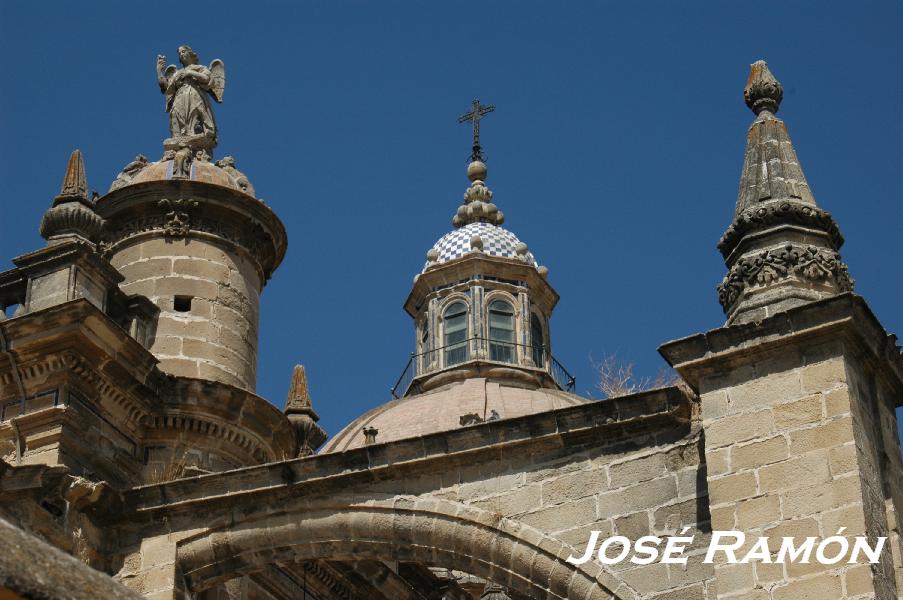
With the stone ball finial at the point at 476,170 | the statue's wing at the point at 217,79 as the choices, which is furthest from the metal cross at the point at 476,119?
the statue's wing at the point at 217,79

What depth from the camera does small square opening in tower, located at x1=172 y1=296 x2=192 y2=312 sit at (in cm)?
1531

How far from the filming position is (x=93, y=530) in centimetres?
1216

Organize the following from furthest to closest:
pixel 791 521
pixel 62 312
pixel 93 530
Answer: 1. pixel 62 312
2. pixel 93 530
3. pixel 791 521

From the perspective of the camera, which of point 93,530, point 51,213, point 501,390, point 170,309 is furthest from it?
point 501,390

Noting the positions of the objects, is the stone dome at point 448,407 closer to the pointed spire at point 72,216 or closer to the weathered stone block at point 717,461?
the pointed spire at point 72,216

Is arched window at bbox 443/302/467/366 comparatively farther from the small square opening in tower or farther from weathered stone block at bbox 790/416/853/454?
weathered stone block at bbox 790/416/853/454

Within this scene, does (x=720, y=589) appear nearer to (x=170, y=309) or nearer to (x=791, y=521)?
(x=791, y=521)

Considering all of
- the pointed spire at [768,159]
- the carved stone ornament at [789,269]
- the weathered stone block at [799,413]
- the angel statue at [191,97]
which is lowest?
the weathered stone block at [799,413]

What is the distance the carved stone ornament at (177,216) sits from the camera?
1570 cm

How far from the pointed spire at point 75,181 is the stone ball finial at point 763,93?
19.6 feet

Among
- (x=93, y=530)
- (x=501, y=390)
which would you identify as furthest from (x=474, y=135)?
(x=93, y=530)

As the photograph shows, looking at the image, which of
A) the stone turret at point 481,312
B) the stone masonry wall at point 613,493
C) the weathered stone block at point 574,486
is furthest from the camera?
the stone turret at point 481,312

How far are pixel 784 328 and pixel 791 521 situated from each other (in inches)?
50.9

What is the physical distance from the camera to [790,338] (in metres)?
10.2
